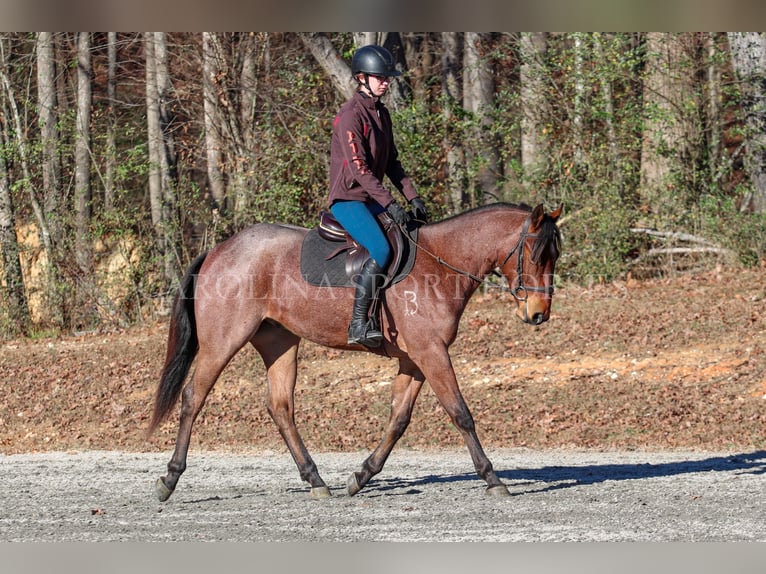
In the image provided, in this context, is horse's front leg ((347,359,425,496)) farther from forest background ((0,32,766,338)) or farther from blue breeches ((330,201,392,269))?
forest background ((0,32,766,338))

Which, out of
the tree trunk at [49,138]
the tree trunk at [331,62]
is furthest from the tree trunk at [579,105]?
the tree trunk at [49,138]

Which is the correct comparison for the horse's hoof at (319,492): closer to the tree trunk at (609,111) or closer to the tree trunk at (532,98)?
the tree trunk at (532,98)

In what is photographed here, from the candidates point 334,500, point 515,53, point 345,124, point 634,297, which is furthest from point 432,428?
point 515,53

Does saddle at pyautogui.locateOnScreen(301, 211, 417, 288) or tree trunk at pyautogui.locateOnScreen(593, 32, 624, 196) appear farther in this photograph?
tree trunk at pyautogui.locateOnScreen(593, 32, 624, 196)

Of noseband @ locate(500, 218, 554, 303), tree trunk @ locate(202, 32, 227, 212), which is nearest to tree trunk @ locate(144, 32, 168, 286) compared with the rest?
tree trunk @ locate(202, 32, 227, 212)

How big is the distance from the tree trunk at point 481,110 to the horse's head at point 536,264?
12632mm

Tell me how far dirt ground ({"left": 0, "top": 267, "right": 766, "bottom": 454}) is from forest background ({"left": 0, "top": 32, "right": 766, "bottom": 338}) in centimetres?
142

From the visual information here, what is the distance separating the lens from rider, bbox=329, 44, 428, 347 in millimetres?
8547

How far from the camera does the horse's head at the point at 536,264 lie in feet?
27.3

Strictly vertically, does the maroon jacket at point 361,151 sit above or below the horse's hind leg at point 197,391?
above

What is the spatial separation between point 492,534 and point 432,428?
6.02 metres

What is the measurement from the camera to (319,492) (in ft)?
29.3

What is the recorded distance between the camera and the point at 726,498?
854 centimetres
